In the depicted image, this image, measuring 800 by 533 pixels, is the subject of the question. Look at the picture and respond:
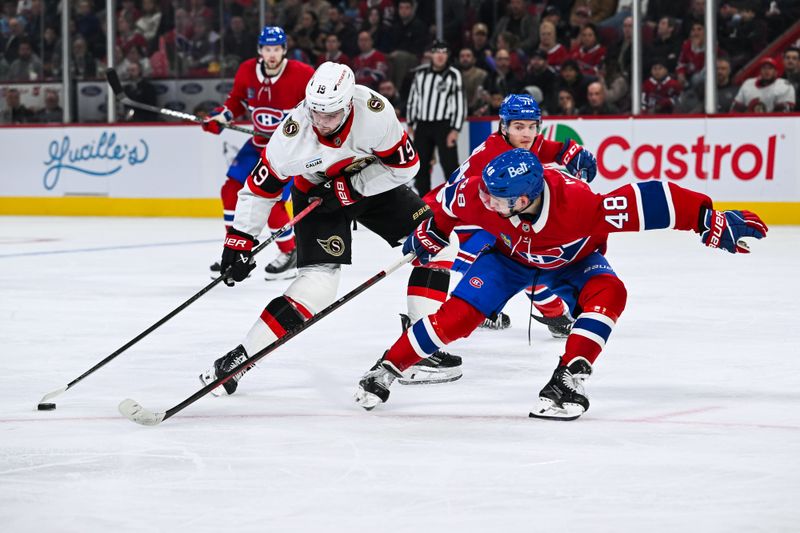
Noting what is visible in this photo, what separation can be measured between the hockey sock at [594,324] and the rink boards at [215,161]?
6670mm

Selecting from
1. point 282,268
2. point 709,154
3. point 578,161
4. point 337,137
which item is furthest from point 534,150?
point 709,154

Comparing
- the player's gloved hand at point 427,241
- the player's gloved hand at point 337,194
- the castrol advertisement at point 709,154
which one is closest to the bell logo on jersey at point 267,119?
the player's gloved hand at point 337,194

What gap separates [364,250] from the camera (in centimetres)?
884

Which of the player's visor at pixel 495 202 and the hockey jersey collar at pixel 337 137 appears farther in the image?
the hockey jersey collar at pixel 337 137

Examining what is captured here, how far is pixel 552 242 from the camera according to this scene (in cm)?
363

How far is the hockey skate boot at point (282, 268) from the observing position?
7246 millimetres

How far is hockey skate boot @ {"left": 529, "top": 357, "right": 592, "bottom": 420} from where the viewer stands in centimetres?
355

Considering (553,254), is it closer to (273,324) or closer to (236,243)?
(273,324)

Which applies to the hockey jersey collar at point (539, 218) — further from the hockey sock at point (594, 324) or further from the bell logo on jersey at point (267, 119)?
the bell logo on jersey at point (267, 119)

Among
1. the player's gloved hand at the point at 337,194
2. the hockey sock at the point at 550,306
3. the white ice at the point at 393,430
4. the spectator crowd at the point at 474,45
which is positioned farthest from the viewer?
the spectator crowd at the point at 474,45

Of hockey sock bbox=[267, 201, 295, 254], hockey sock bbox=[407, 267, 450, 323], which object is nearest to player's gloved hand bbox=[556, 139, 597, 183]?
hockey sock bbox=[407, 267, 450, 323]

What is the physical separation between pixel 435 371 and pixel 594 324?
0.76m

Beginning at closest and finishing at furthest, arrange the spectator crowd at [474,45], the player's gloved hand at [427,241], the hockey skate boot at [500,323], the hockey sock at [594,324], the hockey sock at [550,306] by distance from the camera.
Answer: the hockey sock at [594,324] < the player's gloved hand at [427,241] < the hockey sock at [550,306] < the hockey skate boot at [500,323] < the spectator crowd at [474,45]

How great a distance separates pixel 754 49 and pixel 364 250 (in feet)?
11.6
